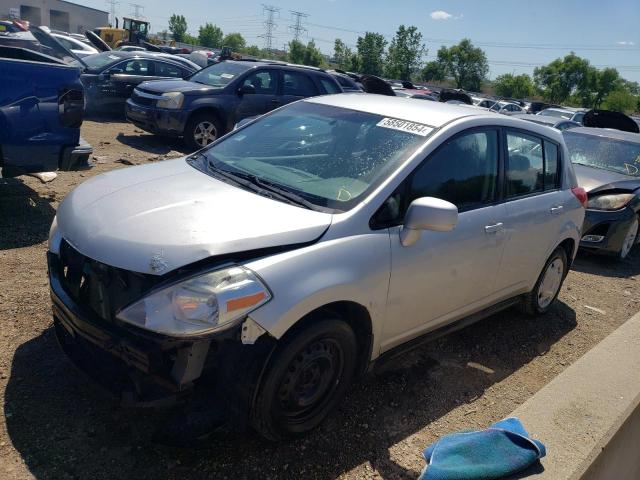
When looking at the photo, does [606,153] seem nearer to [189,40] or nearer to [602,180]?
[602,180]

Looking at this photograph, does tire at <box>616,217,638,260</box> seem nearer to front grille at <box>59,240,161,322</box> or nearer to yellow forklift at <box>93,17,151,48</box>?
front grille at <box>59,240,161,322</box>

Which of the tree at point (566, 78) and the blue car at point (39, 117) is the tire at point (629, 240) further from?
the tree at point (566, 78)

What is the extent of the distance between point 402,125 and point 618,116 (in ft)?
32.1

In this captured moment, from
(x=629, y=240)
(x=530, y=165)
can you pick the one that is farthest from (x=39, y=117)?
(x=629, y=240)

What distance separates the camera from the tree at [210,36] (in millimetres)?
105438

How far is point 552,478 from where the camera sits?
257 centimetres

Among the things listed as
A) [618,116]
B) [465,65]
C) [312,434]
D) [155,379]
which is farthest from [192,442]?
[465,65]

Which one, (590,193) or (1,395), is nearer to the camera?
(1,395)

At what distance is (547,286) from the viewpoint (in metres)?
4.88

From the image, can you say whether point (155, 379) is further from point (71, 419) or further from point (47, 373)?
point (47, 373)

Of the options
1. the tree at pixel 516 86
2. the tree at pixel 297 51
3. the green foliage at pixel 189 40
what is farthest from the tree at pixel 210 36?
the tree at pixel 516 86

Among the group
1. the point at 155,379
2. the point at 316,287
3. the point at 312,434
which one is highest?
the point at 316,287

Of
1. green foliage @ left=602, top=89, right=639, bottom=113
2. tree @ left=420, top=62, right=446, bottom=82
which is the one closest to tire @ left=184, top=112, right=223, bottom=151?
green foliage @ left=602, top=89, right=639, bottom=113

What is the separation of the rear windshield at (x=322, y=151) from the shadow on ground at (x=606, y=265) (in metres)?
4.46
